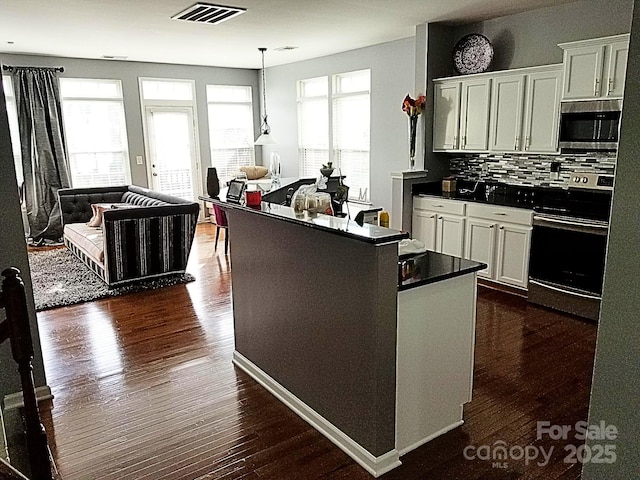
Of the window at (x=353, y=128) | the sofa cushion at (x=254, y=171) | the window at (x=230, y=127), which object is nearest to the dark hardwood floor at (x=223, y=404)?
the window at (x=353, y=128)

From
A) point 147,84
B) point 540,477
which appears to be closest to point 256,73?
point 147,84

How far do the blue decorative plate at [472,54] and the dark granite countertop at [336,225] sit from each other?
337cm

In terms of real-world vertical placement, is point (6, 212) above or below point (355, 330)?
above

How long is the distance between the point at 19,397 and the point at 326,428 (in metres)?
1.84

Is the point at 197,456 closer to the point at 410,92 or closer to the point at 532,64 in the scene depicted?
the point at 532,64

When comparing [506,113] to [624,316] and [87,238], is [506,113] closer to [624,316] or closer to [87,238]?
[624,316]

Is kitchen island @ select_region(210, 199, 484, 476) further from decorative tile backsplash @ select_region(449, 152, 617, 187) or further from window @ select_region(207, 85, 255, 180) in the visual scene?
window @ select_region(207, 85, 255, 180)

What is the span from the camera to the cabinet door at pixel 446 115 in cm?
537

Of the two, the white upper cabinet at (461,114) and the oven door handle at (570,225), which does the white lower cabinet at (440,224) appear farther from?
the oven door handle at (570,225)

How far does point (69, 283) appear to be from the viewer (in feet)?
17.7

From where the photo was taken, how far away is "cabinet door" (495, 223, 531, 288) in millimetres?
4629

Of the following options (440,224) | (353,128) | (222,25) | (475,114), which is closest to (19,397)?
(222,25)

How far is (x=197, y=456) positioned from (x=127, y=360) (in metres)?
1.37

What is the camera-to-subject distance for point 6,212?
2.85 m
